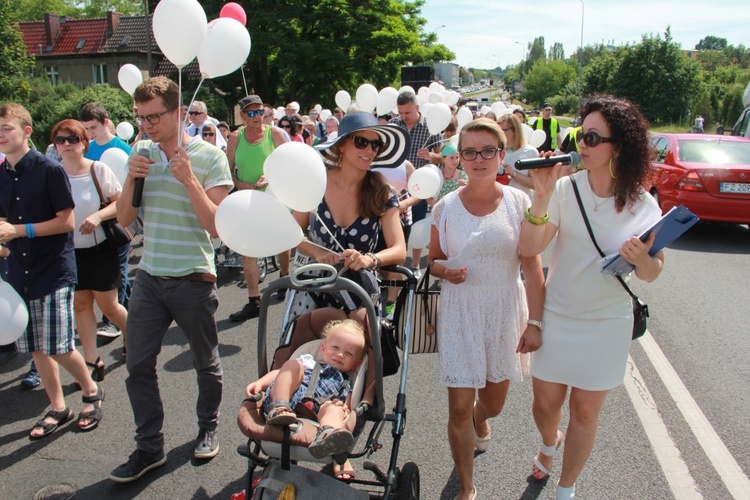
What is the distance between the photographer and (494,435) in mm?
3646

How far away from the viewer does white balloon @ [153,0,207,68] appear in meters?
2.96

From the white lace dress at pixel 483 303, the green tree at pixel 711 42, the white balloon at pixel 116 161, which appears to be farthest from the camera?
the green tree at pixel 711 42

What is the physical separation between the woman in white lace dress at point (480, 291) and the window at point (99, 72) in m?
53.0

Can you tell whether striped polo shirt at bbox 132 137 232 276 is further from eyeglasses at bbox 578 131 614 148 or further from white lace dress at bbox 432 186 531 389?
eyeglasses at bbox 578 131 614 148

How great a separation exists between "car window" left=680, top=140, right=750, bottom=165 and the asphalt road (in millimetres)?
4875

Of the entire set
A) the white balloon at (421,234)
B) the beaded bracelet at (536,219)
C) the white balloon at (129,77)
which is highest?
the white balloon at (129,77)

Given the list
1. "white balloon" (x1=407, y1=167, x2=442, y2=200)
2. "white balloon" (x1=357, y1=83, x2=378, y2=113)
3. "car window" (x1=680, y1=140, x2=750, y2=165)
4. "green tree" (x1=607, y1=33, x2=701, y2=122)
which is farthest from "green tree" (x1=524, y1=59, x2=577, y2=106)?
"white balloon" (x1=407, y1=167, x2=442, y2=200)

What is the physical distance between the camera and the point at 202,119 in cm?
902

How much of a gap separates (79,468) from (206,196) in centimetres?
179

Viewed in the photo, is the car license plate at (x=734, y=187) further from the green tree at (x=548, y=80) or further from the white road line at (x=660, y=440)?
the green tree at (x=548, y=80)

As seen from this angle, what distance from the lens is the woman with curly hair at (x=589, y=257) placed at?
2555 mm

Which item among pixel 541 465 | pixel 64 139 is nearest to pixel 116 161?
pixel 64 139

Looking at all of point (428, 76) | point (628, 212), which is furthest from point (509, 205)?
point (428, 76)

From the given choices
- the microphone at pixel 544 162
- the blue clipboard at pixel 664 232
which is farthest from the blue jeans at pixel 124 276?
the blue clipboard at pixel 664 232
